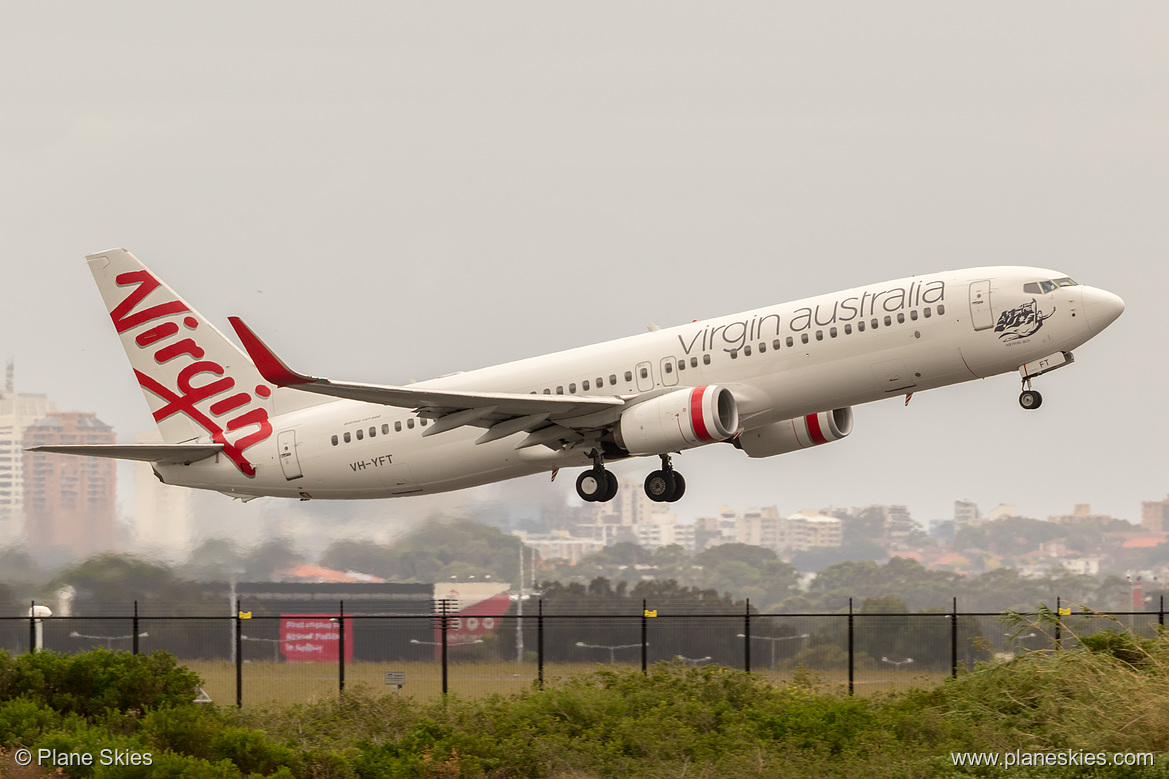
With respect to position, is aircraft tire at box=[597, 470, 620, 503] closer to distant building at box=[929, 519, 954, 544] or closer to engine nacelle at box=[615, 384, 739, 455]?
engine nacelle at box=[615, 384, 739, 455]

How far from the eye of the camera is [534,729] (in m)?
23.9

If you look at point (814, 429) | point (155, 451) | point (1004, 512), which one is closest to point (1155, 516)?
point (1004, 512)

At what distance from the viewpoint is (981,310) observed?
2886 cm

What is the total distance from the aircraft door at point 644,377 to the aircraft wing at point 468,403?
0.80 metres

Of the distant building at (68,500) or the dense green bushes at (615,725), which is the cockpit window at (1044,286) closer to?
the dense green bushes at (615,725)

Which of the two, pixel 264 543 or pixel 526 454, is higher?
pixel 526 454

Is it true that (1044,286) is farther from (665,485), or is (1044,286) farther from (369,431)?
(369,431)

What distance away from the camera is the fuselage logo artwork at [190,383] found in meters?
36.8

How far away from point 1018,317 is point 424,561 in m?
26.2

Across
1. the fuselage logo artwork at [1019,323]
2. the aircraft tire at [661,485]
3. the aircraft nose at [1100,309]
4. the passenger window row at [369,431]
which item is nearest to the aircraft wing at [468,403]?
the passenger window row at [369,431]

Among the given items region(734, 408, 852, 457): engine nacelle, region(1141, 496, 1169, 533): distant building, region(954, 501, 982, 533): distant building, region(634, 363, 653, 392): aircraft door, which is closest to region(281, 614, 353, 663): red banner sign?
region(634, 363, 653, 392): aircraft door

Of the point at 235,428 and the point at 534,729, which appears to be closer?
the point at 534,729

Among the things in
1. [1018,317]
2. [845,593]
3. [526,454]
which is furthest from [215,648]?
[845,593]

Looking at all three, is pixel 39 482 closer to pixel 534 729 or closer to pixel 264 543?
pixel 264 543
